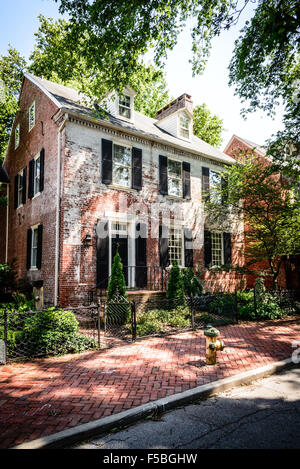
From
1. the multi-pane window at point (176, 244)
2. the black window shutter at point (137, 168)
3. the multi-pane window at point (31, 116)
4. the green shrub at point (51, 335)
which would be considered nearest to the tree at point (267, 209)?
the multi-pane window at point (176, 244)

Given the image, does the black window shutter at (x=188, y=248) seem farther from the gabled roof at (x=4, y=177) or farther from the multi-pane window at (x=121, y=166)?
the gabled roof at (x=4, y=177)

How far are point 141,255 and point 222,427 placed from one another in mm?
8186

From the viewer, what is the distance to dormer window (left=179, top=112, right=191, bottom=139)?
49.3 feet

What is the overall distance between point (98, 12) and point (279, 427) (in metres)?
8.82

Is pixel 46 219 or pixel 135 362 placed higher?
pixel 46 219

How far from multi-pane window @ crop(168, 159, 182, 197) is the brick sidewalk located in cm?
753

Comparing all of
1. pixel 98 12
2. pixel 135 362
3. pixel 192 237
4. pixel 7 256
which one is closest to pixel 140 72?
pixel 98 12

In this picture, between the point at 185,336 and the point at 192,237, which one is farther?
the point at 192,237

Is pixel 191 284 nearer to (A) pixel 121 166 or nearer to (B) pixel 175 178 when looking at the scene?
(B) pixel 175 178

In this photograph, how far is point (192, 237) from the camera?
524 inches

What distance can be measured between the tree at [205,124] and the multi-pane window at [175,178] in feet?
48.0

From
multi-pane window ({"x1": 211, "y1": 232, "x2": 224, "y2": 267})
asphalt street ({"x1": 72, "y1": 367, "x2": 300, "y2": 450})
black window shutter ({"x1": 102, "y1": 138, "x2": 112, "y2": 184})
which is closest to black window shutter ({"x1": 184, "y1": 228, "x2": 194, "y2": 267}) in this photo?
multi-pane window ({"x1": 211, "y1": 232, "x2": 224, "y2": 267})

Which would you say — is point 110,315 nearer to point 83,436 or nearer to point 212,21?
point 83,436

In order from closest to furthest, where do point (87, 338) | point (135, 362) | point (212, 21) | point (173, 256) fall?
point (135, 362)
point (87, 338)
point (212, 21)
point (173, 256)
